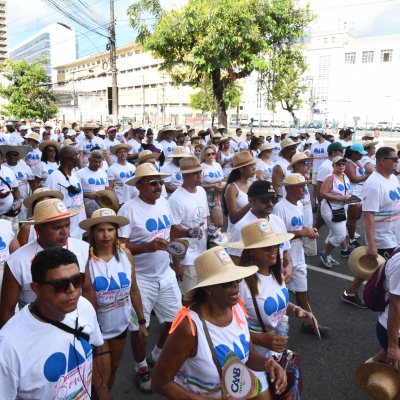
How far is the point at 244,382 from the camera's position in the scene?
81.0 inches

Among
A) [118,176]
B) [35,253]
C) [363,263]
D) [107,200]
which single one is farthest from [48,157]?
[363,263]

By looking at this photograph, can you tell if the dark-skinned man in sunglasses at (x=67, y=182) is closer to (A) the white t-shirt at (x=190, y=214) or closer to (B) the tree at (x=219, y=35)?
(A) the white t-shirt at (x=190, y=214)

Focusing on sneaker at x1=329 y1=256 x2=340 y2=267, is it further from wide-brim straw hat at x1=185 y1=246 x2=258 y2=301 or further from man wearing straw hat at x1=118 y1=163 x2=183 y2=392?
wide-brim straw hat at x1=185 y1=246 x2=258 y2=301

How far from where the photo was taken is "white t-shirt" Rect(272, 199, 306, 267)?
4.70 meters

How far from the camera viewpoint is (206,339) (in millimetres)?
2273

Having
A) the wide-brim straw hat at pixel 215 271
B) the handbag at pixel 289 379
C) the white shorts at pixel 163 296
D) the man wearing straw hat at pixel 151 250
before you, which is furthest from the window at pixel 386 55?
the wide-brim straw hat at pixel 215 271

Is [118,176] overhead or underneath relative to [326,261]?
overhead

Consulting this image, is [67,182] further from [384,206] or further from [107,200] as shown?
[384,206]

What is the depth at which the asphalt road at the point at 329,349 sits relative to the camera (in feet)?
12.3

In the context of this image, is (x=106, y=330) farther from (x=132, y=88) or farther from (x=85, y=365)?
(x=132, y=88)

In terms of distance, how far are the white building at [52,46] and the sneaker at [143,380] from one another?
467 ft

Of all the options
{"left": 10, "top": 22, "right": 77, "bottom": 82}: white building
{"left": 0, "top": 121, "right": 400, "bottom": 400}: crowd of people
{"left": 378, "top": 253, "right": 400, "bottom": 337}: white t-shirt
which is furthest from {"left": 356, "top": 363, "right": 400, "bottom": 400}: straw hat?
{"left": 10, "top": 22, "right": 77, "bottom": 82}: white building

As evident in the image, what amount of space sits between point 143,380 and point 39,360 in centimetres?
202

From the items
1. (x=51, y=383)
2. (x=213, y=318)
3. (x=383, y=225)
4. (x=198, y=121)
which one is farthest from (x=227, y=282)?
(x=198, y=121)
